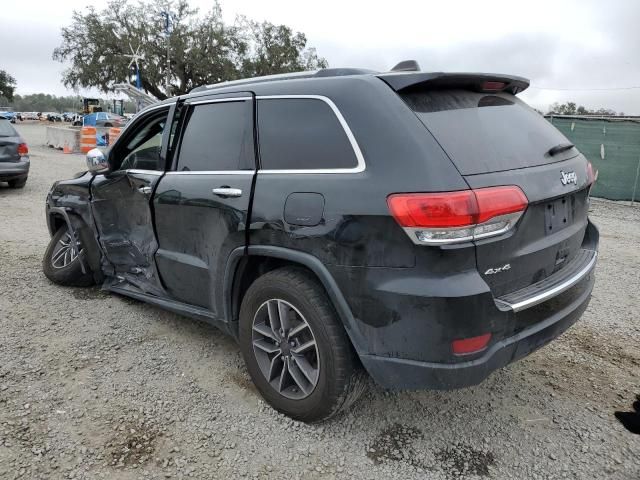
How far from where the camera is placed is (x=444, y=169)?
89.1 inches

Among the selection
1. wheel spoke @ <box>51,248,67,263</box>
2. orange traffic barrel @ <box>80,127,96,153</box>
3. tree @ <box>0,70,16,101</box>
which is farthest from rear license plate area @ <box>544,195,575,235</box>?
tree @ <box>0,70,16,101</box>

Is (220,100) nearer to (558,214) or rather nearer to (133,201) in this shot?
(133,201)

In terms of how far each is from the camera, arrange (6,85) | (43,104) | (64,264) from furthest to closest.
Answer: (43,104)
(6,85)
(64,264)

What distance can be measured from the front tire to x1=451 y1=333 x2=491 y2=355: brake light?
0.55m

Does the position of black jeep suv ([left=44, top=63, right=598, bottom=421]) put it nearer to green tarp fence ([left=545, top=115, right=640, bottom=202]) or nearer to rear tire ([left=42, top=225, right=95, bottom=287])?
rear tire ([left=42, top=225, right=95, bottom=287])

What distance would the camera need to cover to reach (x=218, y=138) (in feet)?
10.7

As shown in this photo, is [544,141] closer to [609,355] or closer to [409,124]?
[409,124]

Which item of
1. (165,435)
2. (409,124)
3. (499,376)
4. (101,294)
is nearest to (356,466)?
(165,435)

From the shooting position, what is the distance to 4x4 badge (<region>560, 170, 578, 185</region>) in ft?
8.82

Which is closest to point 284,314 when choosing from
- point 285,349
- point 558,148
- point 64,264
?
point 285,349

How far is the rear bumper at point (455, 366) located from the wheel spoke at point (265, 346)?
62cm

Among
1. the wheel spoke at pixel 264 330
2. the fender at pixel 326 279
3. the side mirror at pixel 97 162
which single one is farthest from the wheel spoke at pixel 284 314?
the side mirror at pixel 97 162

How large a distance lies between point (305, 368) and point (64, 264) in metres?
3.22

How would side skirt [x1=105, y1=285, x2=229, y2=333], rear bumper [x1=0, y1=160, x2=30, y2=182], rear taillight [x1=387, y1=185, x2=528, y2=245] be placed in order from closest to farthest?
rear taillight [x1=387, y1=185, x2=528, y2=245]
side skirt [x1=105, y1=285, x2=229, y2=333]
rear bumper [x1=0, y1=160, x2=30, y2=182]
